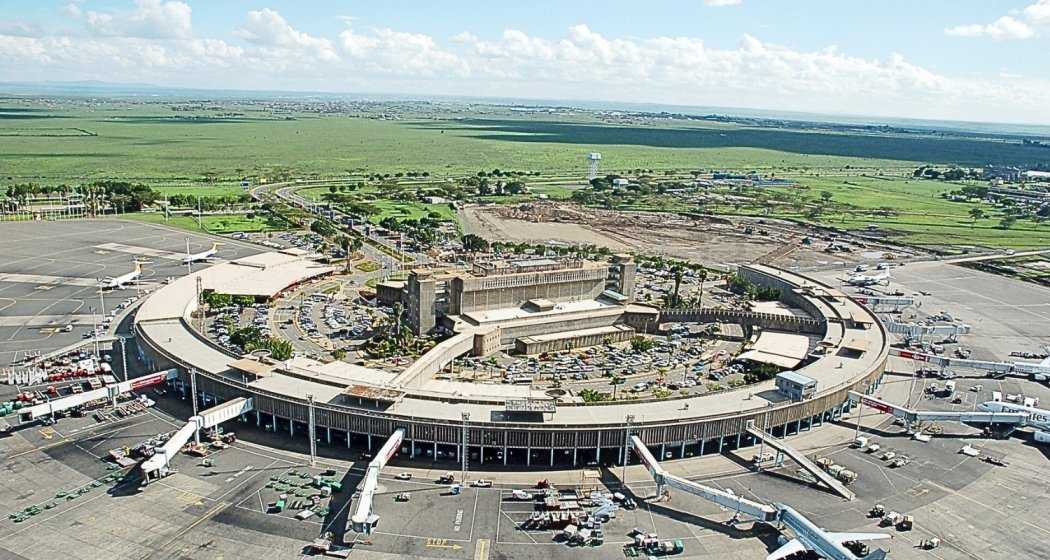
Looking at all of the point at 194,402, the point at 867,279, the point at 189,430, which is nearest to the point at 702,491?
the point at 189,430

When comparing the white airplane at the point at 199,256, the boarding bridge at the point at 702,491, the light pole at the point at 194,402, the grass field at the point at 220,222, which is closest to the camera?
the boarding bridge at the point at 702,491

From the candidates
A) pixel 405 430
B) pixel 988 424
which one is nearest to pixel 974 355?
pixel 988 424

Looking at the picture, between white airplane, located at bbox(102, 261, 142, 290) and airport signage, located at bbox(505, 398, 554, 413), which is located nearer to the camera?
airport signage, located at bbox(505, 398, 554, 413)

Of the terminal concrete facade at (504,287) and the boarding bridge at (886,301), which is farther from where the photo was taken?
the boarding bridge at (886,301)

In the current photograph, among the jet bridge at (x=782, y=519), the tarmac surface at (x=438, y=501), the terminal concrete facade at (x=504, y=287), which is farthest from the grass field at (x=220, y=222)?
the jet bridge at (x=782, y=519)

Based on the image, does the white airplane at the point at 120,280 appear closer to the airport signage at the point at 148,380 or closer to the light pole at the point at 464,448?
the airport signage at the point at 148,380

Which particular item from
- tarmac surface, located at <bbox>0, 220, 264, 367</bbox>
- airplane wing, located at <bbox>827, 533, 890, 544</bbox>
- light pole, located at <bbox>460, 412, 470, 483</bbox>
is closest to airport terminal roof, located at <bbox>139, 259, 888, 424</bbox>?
light pole, located at <bbox>460, 412, 470, 483</bbox>

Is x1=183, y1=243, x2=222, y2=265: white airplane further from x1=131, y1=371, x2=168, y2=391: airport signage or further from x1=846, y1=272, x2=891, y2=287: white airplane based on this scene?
x1=846, y1=272, x2=891, y2=287: white airplane
